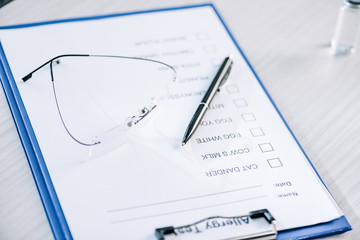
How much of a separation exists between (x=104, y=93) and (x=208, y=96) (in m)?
0.16

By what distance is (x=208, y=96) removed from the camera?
749 millimetres

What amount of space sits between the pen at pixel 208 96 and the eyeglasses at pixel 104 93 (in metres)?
0.06

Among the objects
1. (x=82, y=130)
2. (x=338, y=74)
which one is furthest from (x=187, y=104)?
(x=338, y=74)

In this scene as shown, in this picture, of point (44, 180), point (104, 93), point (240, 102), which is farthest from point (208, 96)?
point (44, 180)

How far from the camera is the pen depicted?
2.27 feet

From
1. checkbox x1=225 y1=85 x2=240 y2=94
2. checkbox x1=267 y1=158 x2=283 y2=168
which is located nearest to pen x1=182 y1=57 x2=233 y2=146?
checkbox x1=225 y1=85 x2=240 y2=94

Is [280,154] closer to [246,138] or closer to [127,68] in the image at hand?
[246,138]

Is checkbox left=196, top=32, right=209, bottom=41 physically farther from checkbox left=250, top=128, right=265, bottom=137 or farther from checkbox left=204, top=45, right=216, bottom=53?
checkbox left=250, top=128, right=265, bottom=137

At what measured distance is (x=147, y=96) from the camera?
0.75 metres

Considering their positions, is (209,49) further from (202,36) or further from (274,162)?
(274,162)

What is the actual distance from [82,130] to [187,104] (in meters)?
0.16

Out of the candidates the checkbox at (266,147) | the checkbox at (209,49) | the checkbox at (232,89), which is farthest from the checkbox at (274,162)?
the checkbox at (209,49)

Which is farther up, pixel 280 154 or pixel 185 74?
pixel 185 74

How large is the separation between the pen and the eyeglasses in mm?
63
